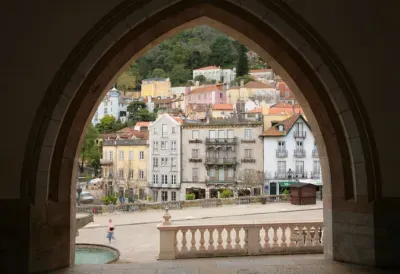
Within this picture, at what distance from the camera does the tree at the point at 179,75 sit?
75.1 meters

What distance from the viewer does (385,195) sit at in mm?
4066

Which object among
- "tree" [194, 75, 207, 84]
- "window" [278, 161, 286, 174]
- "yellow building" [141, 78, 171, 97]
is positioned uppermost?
"tree" [194, 75, 207, 84]

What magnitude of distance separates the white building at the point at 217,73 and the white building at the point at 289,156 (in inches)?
1714

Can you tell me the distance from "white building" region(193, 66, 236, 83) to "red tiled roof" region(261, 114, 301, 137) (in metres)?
43.3

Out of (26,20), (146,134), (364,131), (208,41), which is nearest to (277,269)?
(364,131)

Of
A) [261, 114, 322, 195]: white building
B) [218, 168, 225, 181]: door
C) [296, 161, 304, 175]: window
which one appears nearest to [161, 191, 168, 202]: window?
[218, 168, 225, 181]: door

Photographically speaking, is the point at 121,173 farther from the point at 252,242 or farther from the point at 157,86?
the point at 157,86

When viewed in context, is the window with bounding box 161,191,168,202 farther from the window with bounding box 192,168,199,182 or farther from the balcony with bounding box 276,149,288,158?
the balcony with bounding box 276,149,288,158

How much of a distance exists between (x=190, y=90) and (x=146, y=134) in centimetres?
2896

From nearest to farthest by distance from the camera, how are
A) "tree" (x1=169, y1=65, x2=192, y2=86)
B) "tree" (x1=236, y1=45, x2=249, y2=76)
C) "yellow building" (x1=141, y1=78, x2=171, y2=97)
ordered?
"yellow building" (x1=141, y1=78, x2=171, y2=97) → "tree" (x1=236, y1=45, x2=249, y2=76) → "tree" (x1=169, y1=65, x2=192, y2=86)

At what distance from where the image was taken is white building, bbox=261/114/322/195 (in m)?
28.5

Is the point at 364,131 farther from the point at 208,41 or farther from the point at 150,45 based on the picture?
the point at 208,41

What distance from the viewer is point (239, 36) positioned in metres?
4.65

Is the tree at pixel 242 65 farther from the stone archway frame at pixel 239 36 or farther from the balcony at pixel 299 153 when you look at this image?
the stone archway frame at pixel 239 36
